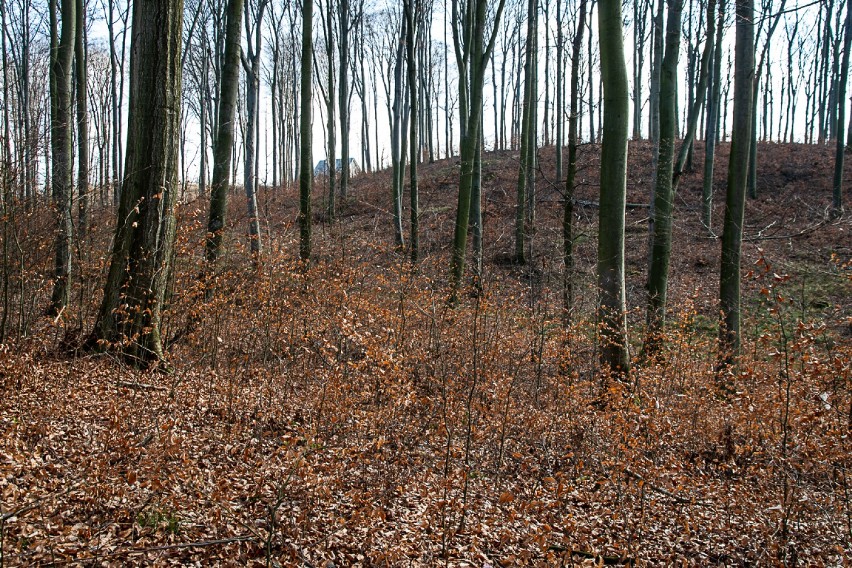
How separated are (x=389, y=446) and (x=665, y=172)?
6527 mm

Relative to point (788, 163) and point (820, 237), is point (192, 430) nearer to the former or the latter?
point (820, 237)

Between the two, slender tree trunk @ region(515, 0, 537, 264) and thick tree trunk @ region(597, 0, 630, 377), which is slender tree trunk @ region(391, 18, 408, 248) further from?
thick tree trunk @ region(597, 0, 630, 377)

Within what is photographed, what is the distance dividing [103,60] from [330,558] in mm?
35975

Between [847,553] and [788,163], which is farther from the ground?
[788,163]

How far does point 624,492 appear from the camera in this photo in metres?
4.45

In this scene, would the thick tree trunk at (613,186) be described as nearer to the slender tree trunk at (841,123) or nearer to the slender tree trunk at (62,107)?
the slender tree trunk at (62,107)

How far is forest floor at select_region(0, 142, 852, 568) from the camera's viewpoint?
10.9 ft

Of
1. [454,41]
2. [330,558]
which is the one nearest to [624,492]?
[330,558]

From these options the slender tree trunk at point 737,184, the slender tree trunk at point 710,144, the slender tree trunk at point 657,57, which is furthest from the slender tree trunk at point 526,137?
the slender tree trunk at point 737,184

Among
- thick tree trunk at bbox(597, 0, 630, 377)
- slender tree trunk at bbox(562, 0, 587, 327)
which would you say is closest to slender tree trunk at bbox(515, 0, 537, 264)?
slender tree trunk at bbox(562, 0, 587, 327)

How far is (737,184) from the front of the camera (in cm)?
761

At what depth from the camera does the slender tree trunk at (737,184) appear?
24.7 ft

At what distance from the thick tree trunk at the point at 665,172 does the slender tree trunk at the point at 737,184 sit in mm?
886

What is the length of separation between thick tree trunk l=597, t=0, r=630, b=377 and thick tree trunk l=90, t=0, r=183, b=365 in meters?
5.07
